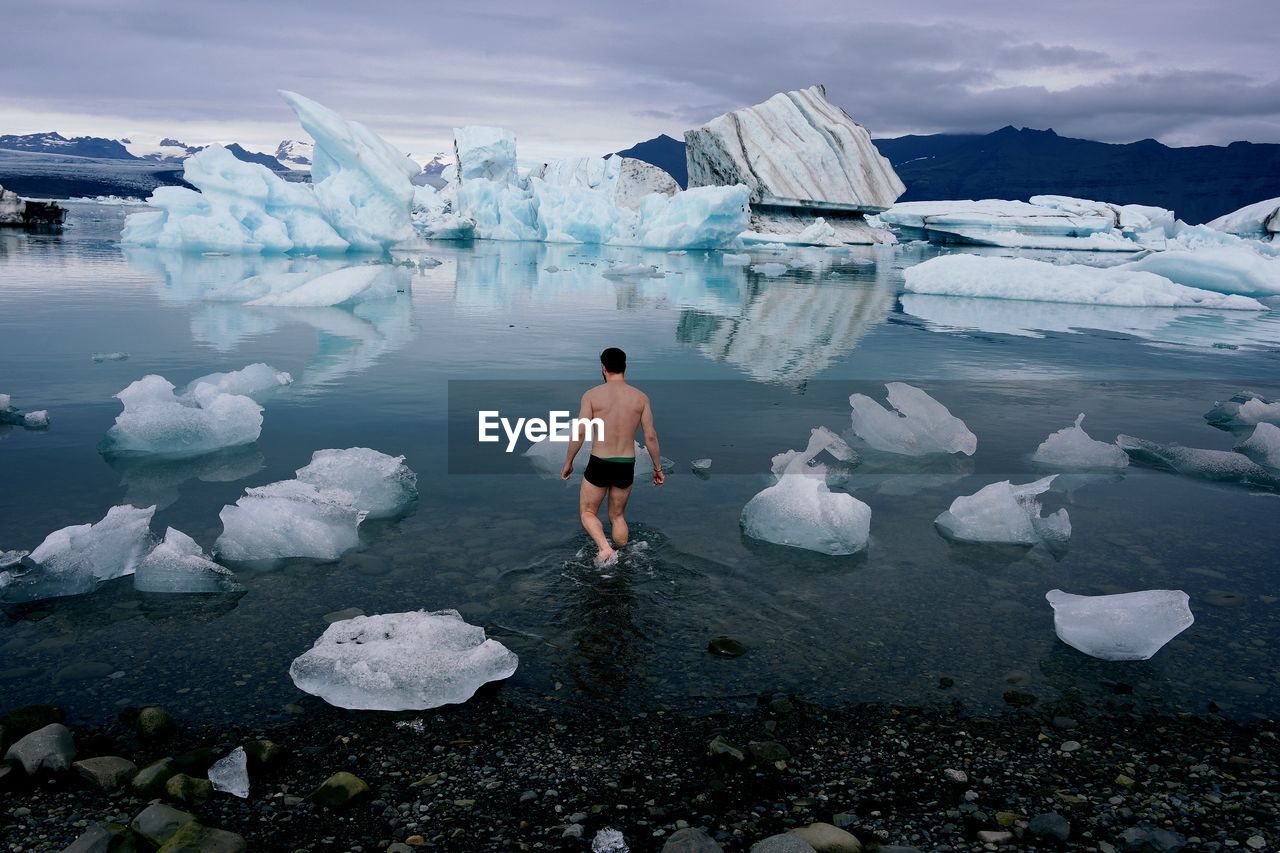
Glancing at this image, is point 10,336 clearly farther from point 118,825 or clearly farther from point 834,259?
point 834,259

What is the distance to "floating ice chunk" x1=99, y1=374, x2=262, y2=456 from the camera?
24.4 ft

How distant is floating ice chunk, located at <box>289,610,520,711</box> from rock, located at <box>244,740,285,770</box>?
419 millimetres

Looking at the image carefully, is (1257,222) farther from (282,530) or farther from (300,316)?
(282,530)

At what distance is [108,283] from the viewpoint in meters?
22.5

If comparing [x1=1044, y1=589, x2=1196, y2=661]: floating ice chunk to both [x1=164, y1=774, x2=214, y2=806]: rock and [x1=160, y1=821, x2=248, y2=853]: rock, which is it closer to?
[x1=160, y1=821, x2=248, y2=853]: rock

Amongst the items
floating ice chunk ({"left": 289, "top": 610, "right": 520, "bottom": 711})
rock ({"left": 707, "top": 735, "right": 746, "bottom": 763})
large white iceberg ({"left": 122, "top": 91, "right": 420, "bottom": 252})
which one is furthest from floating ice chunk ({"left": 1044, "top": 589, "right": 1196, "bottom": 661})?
large white iceberg ({"left": 122, "top": 91, "right": 420, "bottom": 252})

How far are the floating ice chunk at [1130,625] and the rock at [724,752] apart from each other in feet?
6.92

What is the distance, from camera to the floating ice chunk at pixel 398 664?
3.85 m

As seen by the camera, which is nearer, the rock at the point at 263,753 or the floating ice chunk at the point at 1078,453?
the rock at the point at 263,753

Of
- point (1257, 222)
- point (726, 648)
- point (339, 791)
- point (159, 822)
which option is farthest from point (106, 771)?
point (1257, 222)

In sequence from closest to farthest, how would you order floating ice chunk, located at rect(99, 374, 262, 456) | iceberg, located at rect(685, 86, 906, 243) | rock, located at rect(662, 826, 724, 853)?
rock, located at rect(662, 826, 724, 853)
floating ice chunk, located at rect(99, 374, 262, 456)
iceberg, located at rect(685, 86, 906, 243)

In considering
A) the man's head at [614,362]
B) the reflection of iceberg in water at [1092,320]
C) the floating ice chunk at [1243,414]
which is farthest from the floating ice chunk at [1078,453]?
the reflection of iceberg in water at [1092,320]

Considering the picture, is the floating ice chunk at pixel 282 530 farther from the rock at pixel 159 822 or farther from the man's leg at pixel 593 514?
the rock at pixel 159 822

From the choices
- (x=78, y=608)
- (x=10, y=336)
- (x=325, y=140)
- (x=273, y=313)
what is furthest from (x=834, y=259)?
(x=78, y=608)
